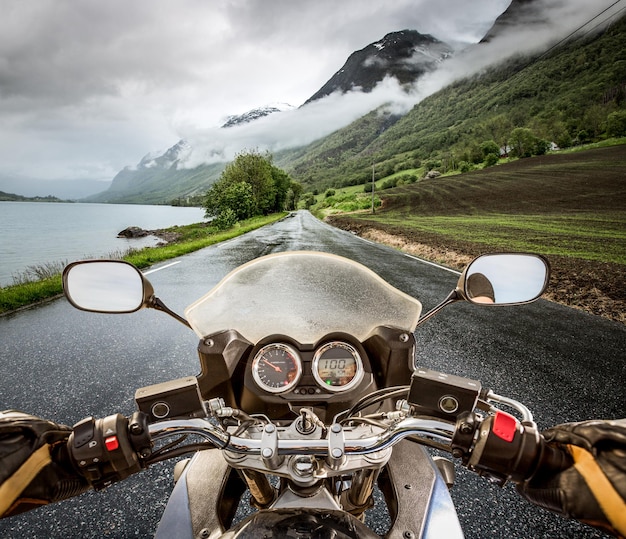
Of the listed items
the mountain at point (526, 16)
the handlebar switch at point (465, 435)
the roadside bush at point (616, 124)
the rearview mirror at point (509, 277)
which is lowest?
the handlebar switch at point (465, 435)

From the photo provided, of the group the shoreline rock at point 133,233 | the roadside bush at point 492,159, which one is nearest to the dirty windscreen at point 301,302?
the roadside bush at point 492,159

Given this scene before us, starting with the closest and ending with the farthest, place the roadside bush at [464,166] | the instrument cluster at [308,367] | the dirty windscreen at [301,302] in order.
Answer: the instrument cluster at [308,367] < the dirty windscreen at [301,302] < the roadside bush at [464,166]

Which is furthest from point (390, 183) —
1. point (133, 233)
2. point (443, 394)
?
point (443, 394)

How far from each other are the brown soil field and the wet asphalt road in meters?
1.28

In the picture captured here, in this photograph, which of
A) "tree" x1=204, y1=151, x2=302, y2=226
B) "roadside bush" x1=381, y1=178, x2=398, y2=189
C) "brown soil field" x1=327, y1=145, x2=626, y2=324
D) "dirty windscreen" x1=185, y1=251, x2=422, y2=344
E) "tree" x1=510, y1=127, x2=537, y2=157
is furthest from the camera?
"roadside bush" x1=381, y1=178, x2=398, y2=189

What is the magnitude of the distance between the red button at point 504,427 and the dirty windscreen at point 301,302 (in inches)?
25.7

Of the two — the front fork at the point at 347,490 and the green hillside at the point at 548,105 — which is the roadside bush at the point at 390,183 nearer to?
the green hillside at the point at 548,105

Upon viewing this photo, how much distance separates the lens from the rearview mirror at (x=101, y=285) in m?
1.28

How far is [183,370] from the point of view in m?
3.50

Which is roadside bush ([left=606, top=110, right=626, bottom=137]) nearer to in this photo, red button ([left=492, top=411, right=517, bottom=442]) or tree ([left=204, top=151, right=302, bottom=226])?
red button ([left=492, top=411, right=517, bottom=442])

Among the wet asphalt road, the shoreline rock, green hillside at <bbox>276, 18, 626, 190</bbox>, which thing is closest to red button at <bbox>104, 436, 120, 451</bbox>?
the wet asphalt road

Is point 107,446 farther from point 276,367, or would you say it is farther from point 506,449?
point 506,449

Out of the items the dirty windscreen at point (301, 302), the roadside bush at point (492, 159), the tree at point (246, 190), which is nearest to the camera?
the dirty windscreen at point (301, 302)

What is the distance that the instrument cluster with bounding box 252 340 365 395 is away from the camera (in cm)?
121
